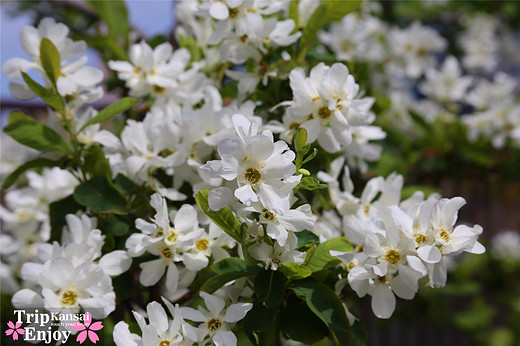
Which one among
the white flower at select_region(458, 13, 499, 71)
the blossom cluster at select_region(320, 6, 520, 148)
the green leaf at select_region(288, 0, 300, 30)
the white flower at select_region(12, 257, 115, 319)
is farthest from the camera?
the white flower at select_region(458, 13, 499, 71)

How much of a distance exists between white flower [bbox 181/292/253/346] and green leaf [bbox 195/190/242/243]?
8 cm

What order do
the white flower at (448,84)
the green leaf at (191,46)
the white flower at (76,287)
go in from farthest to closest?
1. the white flower at (448,84)
2. the green leaf at (191,46)
3. the white flower at (76,287)

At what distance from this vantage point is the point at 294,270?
634 mm

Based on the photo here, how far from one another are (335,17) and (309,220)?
0.41 m

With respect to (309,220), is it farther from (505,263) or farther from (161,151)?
(505,263)

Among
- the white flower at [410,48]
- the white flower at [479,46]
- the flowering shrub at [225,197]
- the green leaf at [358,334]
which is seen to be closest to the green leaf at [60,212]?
the flowering shrub at [225,197]

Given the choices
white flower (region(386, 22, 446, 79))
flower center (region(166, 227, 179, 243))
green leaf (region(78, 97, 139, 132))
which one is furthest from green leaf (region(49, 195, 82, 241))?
white flower (region(386, 22, 446, 79))

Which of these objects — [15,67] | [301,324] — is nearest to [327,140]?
[301,324]

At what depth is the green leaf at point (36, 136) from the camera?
81 centimetres

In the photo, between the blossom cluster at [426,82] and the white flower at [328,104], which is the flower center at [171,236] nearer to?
the white flower at [328,104]

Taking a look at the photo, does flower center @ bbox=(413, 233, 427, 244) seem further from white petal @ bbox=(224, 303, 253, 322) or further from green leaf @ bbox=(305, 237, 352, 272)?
white petal @ bbox=(224, 303, 253, 322)

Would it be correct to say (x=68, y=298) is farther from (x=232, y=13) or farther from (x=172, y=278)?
(x=232, y=13)

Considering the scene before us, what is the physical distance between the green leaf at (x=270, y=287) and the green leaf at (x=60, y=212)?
0.35 m

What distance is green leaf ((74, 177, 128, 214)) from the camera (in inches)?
30.5
